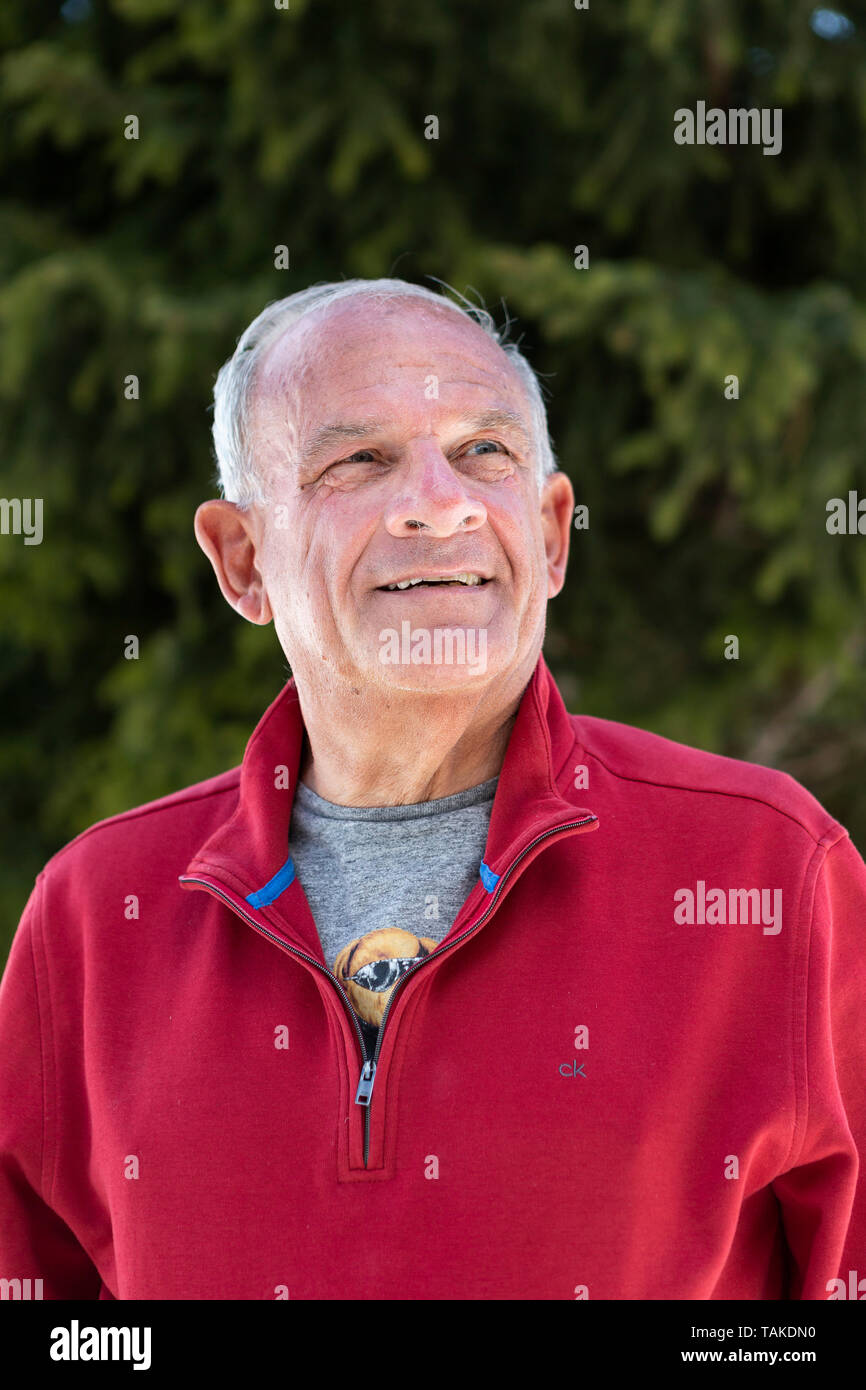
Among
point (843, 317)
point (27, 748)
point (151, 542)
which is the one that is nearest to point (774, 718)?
point (843, 317)

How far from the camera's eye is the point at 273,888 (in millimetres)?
1616

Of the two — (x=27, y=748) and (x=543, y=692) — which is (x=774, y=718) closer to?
(x=27, y=748)

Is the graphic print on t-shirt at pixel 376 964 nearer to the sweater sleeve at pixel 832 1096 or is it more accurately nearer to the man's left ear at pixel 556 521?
the sweater sleeve at pixel 832 1096

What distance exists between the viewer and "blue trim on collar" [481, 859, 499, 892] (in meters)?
1.50

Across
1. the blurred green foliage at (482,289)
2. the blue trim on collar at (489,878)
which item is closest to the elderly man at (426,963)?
the blue trim on collar at (489,878)

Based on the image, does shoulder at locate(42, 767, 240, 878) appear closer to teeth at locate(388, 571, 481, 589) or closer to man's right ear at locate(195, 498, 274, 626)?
man's right ear at locate(195, 498, 274, 626)

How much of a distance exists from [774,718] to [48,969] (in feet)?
10.9

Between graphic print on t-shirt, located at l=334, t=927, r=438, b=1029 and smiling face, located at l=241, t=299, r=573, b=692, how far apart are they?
0.29 meters

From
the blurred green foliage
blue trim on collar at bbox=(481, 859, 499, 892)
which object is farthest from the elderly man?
the blurred green foliage

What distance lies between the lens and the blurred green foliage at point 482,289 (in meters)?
3.78

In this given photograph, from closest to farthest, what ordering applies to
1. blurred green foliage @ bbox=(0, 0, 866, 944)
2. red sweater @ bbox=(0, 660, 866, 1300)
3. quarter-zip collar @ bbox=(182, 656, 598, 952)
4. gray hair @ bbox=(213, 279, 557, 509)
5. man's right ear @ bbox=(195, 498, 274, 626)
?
red sweater @ bbox=(0, 660, 866, 1300) < quarter-zip collar @ bbox=(182, 656, 598, 952) < gray hair @ bbox=(213, 279, 557, 509) < man's right ear @ bbox=(195, 498, 274, 626) < blurred green foliage @ bbox=(0, 0, 866, 944)

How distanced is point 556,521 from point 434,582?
36 cm

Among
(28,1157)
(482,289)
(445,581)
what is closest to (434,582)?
(445,581)

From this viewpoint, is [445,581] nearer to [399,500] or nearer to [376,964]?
[399,500]
